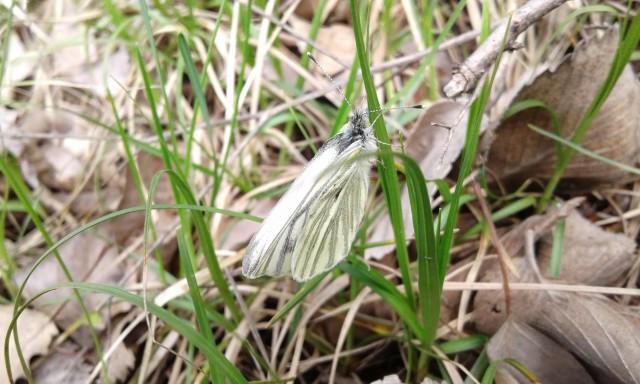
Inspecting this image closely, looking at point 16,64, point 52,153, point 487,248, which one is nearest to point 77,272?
point 52,153

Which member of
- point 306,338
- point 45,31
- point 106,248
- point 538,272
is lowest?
point 306,338

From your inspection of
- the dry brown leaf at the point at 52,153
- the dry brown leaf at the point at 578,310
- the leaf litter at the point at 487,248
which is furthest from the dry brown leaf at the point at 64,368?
the dry brown leaf at the point at 578,310

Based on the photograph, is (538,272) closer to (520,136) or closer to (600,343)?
(600,343)

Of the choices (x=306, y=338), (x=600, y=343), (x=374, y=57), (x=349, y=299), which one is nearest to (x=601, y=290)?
(x=600, y=343)

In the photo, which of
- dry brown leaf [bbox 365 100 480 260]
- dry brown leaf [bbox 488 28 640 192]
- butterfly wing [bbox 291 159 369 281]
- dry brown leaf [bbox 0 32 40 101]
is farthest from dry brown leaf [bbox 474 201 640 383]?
dry brown leaf [bbox 0 32 40 101]

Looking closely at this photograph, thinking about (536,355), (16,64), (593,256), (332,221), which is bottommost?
(536,355)

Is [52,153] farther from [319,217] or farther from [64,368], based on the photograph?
[319,217]

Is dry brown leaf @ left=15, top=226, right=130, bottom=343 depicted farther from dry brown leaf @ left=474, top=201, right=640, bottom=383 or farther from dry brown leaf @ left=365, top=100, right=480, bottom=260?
dry brown leaf @ left=474, top=201, right=640, bottom=383
